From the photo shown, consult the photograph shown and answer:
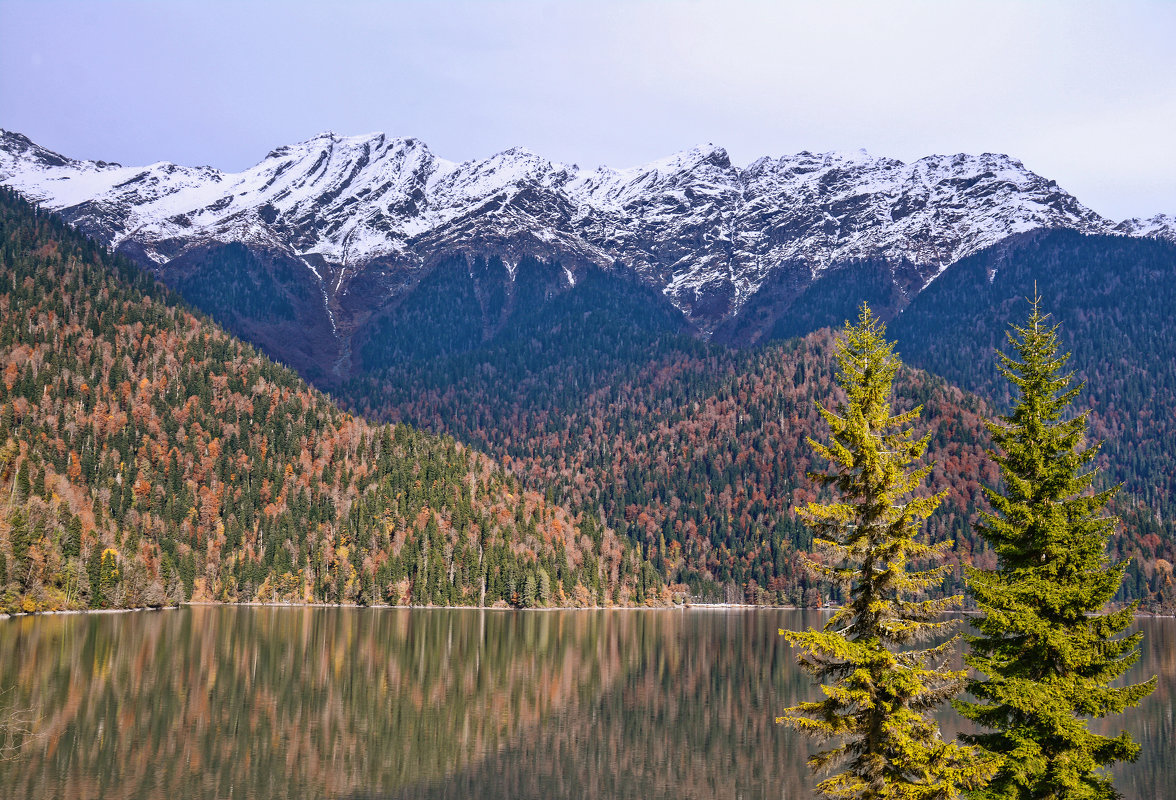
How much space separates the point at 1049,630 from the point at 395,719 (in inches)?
2222

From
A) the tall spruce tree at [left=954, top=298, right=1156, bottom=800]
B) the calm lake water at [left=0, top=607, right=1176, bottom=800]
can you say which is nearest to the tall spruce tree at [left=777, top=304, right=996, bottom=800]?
the tall spruce tree at [left=954, top=298, right=1156, bottom=800]

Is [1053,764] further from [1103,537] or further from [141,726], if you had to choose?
[141,726]

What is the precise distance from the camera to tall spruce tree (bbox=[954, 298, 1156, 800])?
96.9 feet

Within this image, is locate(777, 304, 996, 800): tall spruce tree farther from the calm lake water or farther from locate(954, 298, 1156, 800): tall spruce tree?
the calm lake water

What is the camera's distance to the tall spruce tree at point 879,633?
28.3 m

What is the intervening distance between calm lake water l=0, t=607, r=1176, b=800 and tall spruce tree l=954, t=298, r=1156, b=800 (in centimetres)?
3278

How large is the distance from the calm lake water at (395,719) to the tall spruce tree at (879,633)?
32703mm

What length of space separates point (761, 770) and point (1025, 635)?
3957cm

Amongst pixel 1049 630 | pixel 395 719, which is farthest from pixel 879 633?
pixel 395 719

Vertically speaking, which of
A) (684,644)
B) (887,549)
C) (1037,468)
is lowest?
(684,644)

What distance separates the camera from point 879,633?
29.1m

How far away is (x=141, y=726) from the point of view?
66562mm

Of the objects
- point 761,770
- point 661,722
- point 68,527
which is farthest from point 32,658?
point 68,527

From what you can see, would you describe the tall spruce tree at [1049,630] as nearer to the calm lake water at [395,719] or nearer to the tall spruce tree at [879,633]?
the tall spruce tree at [879,633]
